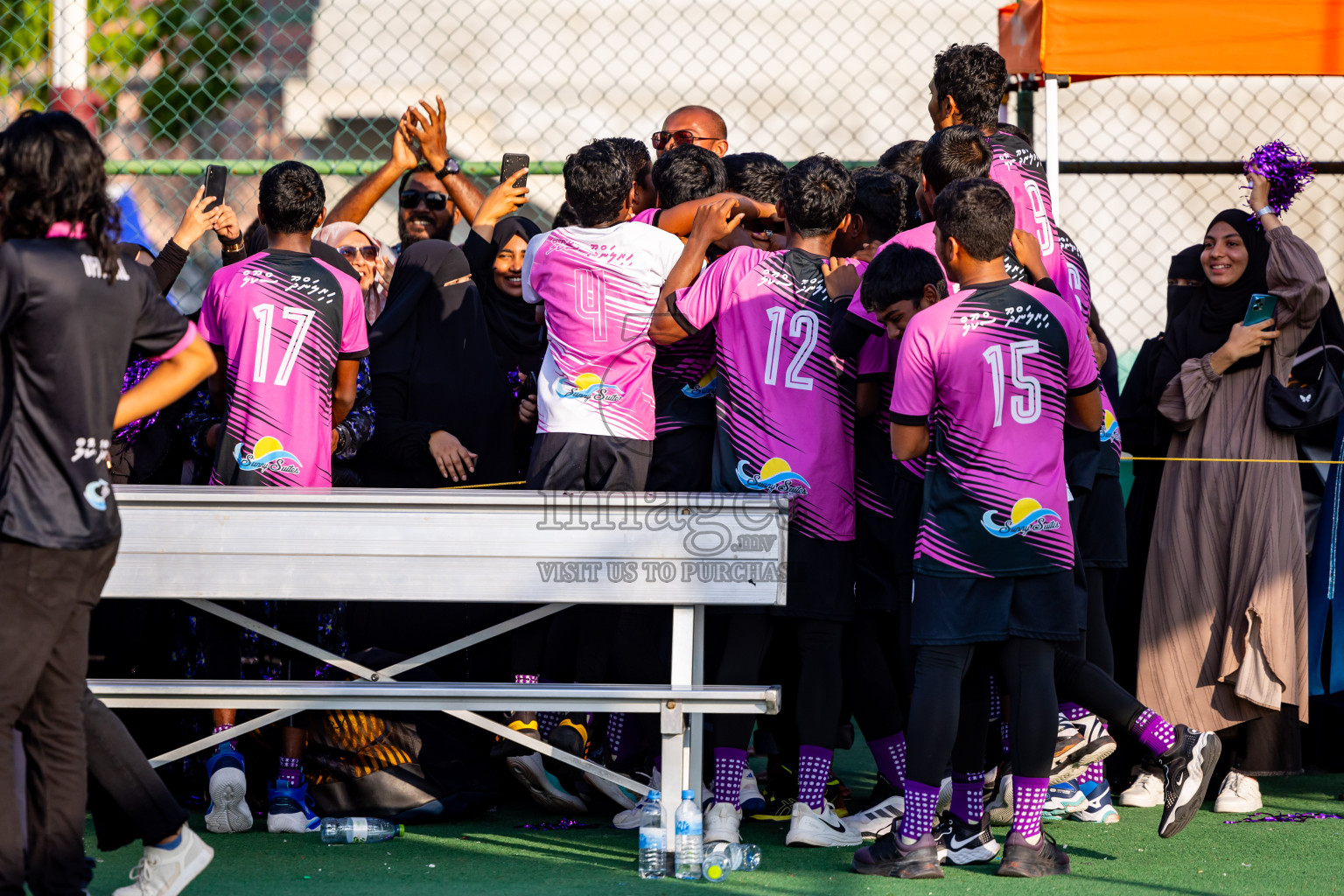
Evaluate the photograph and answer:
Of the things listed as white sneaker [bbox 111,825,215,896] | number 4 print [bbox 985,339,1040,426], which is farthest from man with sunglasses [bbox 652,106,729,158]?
white sneaker [bbox 111,825,215,896]

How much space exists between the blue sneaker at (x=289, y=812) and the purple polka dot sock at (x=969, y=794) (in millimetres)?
1797

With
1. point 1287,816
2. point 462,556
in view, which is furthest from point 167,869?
point 1287,816

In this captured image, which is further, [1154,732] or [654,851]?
[1154,732]

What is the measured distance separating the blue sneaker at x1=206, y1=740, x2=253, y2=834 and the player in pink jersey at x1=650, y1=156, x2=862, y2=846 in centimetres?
138

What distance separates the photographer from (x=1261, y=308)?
4746 mm

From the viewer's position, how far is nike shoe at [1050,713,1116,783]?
4.30 metres

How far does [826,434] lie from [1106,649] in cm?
114

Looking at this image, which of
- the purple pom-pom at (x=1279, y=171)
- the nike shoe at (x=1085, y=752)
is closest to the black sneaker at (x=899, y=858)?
the nike shoe at (x=1085, y=752)

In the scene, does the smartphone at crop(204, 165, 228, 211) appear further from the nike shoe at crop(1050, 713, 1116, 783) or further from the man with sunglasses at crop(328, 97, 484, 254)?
the nike shoe at crop(1050, 713, 1116, 783)

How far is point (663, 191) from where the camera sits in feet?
15.1

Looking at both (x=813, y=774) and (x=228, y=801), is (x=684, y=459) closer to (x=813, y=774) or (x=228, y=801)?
(x=813, y=774)

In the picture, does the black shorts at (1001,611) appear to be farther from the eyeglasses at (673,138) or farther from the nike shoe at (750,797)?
the eyeglasses at (673,138)

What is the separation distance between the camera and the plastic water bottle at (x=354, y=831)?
4012 millimetres

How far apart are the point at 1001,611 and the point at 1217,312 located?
1.89 m
